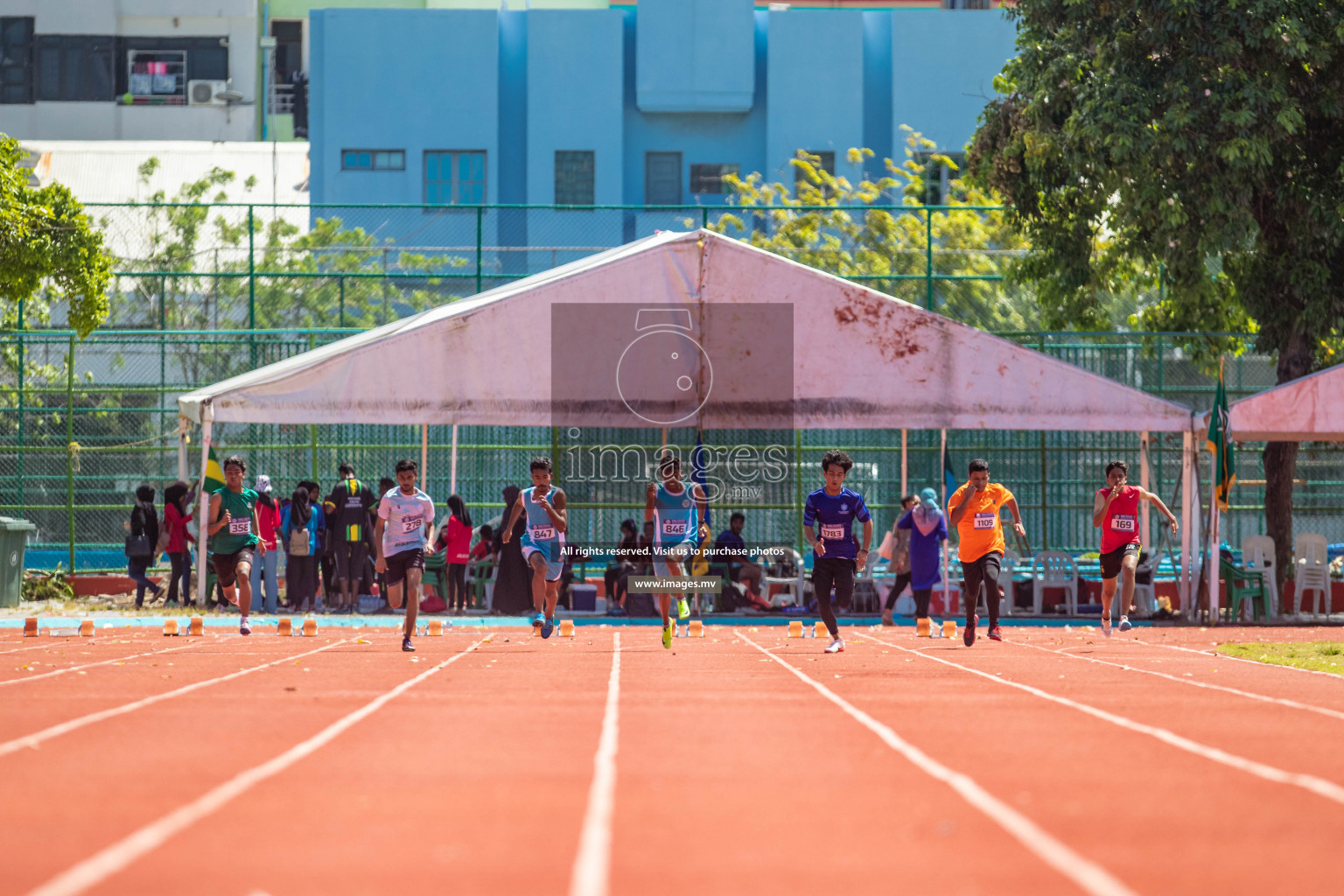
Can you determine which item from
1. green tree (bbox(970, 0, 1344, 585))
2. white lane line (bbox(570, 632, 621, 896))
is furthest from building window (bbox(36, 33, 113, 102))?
white lane line (bbox(570, 632, 621, 896))

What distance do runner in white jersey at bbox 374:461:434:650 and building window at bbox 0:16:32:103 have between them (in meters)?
39.2

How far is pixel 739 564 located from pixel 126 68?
34261 millimetres

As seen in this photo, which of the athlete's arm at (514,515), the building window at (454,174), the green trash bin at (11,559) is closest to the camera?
the athlete's arm at (514,515)

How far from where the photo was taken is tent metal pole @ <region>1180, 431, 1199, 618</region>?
20.7 meters

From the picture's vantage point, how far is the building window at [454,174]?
43.6 metres

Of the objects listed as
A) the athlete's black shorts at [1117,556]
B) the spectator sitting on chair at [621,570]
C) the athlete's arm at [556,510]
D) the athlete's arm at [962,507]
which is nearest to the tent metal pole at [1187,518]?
the athlete's black shorts at [1117,556]

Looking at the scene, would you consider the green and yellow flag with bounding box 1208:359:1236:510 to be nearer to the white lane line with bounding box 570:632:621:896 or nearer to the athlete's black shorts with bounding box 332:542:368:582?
the athlete's black shorts with bounding box 332:542:368:582

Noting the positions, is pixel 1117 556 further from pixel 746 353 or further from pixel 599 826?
pixel 599 826

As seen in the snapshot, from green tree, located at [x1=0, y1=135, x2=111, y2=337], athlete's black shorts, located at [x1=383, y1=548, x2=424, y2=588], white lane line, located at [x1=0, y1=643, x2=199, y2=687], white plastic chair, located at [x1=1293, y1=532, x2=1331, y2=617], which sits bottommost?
white lane line, located at [x1=0, y1=643, x2=199, y2=687]

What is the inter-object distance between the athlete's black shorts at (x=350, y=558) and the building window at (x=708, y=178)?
24808mm

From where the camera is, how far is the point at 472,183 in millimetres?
43750

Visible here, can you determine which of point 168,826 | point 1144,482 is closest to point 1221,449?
point 1144,482

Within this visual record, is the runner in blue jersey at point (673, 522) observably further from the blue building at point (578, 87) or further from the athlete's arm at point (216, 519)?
the blue building at point (578, 87)

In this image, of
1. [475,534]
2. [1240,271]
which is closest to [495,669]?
[475,534]
